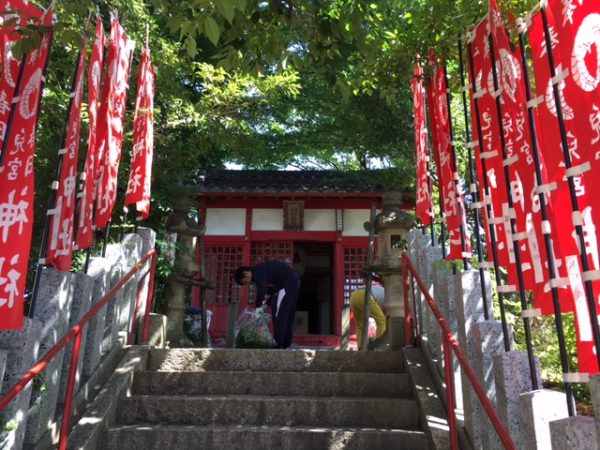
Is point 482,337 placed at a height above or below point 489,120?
below

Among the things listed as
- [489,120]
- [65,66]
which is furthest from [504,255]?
[65,66]

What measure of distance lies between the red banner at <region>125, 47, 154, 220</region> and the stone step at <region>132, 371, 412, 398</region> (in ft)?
6.10

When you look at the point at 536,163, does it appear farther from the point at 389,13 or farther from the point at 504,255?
the point at 389,13

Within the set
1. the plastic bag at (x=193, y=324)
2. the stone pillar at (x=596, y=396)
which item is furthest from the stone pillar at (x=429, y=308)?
the plastic bag at (x=193, y=324)

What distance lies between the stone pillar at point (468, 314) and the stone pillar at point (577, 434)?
1.25 m

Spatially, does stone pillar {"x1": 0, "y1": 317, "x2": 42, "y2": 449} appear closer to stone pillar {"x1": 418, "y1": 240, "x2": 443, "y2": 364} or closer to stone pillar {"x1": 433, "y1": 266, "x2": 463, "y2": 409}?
stone pillar {"x1": 433, "y1": 266, "x2": 463, "y2": 409}

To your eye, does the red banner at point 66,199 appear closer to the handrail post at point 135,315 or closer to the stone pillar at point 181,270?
the handrail post at point 135,315

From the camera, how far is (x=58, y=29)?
341 cm

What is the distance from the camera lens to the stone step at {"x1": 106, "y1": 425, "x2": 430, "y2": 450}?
3.88 meters

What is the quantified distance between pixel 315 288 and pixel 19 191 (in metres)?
12.7

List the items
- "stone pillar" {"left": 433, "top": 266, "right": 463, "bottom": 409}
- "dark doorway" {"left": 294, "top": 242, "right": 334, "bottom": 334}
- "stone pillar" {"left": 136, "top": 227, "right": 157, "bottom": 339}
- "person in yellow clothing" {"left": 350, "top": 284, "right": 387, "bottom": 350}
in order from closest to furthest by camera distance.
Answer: "stone pillar" {"left": 433, "top": 266, "right": 463, "bottom": 409}, "stone pillar" {"left": 136, "top": 227, "right": 157, "bottom": 339}, "person in yellow clothing" {"left": 350, "top": 284, "right": 387, "bottom": 350}, "dark doorway" {"left": 294, "top": 242, "right": 334, "bottom": 334}

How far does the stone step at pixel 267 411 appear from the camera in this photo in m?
4.23

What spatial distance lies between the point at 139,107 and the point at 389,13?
5.20 meters

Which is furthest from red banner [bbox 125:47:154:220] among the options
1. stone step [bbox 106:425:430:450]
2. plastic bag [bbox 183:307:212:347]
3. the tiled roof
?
the tiled roof
